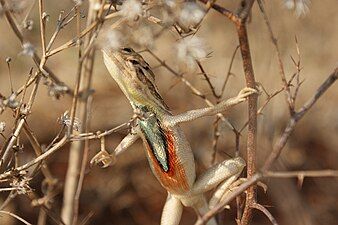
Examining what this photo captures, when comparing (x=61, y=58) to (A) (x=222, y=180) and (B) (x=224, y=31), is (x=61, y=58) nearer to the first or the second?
(B) (x=224, y=31)

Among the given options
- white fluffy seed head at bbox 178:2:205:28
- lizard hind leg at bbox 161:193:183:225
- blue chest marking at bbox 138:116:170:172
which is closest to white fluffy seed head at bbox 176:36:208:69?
white fluffy seed head at bbox 178:2:205:28

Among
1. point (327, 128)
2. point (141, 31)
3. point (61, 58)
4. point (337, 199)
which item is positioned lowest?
point (337, 199)

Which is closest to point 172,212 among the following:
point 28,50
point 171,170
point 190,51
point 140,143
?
point 171,170

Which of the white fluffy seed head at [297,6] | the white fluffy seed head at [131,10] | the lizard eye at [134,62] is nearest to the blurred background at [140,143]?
the lizard eye at [134,62]

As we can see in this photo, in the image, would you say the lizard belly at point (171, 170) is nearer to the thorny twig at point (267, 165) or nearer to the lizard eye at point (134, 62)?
the lizard eye at point (134, 62)

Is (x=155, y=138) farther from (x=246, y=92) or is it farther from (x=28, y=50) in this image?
(x=28, y=50)

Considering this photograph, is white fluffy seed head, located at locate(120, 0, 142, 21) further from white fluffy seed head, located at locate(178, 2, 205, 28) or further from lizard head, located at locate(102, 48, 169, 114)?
lizard head, located at locate(102, 48, 169, 114)

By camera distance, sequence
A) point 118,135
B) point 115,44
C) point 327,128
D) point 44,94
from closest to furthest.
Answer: point 115,44
point 118,135
point 327,128
point 44,94

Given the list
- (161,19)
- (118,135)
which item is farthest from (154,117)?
(118,135)
